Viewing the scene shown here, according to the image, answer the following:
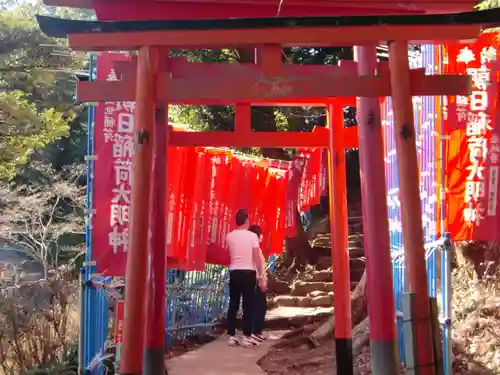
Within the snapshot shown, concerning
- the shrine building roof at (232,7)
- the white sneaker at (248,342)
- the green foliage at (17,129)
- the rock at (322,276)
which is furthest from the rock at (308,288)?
the shrine building roof at (232,7)

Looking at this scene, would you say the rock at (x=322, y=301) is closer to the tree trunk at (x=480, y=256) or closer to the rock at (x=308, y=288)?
the rock at (x=308, y=288)

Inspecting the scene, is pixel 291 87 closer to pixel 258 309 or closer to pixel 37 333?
pixel 37 333

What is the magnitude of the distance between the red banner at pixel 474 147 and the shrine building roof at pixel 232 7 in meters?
1.15

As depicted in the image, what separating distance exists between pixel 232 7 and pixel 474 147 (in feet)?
9.19

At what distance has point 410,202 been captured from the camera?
4.23 metres

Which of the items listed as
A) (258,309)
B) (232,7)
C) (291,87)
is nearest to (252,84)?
(291,87)

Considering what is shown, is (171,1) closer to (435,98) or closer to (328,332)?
(435,98)

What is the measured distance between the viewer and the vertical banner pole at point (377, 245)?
5.17 meters

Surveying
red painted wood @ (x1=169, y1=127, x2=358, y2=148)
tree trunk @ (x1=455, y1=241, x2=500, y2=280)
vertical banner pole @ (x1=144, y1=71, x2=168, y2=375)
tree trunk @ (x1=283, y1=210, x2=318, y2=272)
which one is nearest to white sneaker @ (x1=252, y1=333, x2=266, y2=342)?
tree trunk @ (x1=455, y1=241, x2=500, y2=280)

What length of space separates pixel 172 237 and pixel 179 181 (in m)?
0.74

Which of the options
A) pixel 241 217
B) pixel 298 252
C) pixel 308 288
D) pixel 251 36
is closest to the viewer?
pixel 251 36

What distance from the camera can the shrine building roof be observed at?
5.04 meters

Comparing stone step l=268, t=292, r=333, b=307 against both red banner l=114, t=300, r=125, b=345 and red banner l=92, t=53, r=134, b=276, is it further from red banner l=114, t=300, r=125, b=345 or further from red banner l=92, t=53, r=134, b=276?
red banner l=114, t=300, r=125, b=345

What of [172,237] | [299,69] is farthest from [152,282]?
[299,69]
